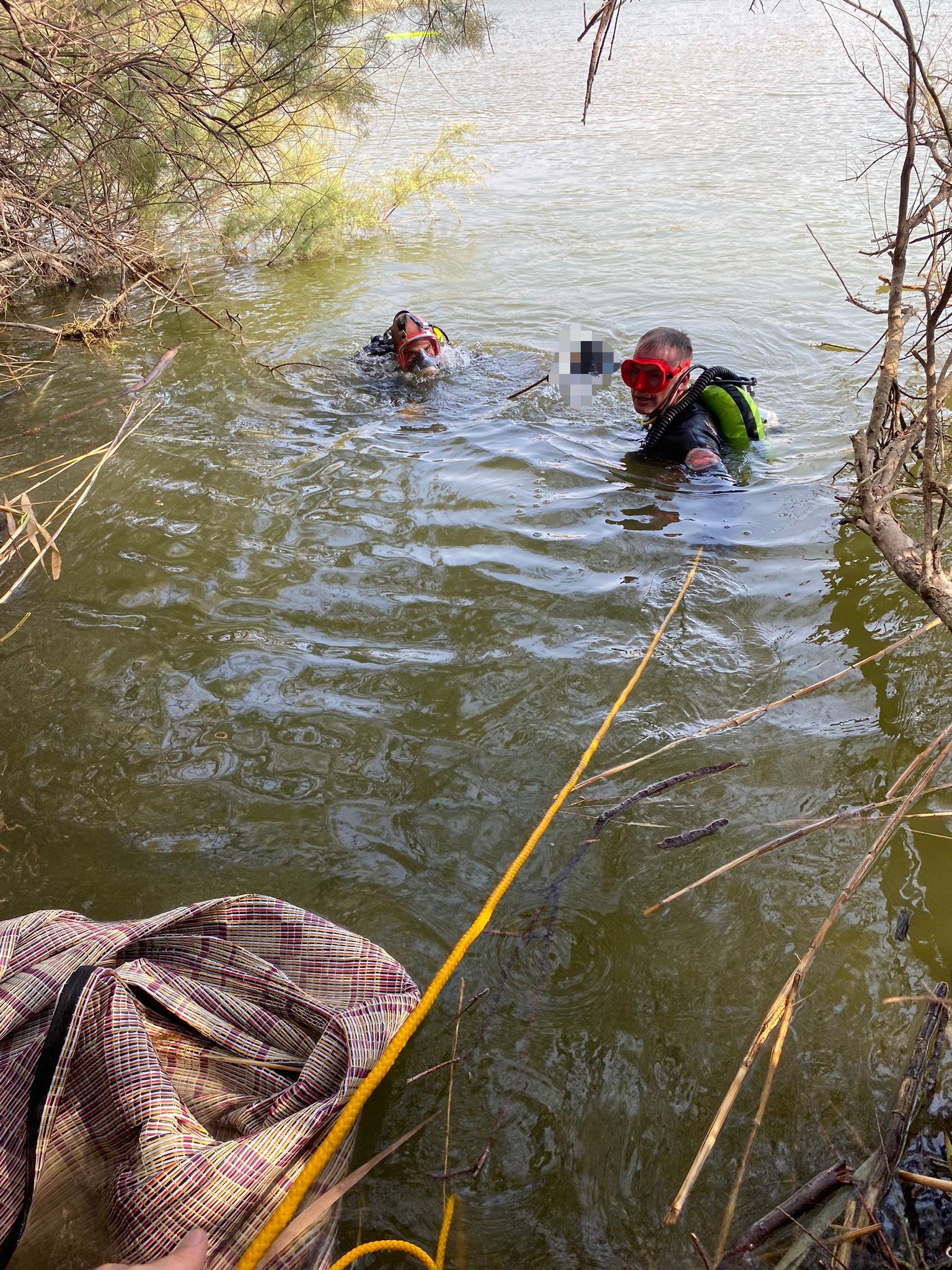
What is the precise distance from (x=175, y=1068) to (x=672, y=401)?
139 inches

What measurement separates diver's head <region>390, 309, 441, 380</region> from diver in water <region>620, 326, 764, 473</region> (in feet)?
5.48

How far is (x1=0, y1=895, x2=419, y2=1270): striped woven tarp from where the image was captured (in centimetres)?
152

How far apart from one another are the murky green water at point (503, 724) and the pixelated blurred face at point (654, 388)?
332mm

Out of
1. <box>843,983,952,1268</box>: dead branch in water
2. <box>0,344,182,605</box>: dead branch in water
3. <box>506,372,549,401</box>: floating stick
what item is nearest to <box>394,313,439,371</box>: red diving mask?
<box>506,372,549,401</box>: floating stick

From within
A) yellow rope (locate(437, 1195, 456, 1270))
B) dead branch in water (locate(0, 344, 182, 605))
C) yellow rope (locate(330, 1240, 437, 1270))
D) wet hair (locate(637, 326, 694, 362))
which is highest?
wet hair (locate(637, 326, 694, 362))

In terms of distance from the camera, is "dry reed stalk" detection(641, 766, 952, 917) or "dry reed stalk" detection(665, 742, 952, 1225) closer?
"dry reed stalk" detection(665, 742, 952, 1225)


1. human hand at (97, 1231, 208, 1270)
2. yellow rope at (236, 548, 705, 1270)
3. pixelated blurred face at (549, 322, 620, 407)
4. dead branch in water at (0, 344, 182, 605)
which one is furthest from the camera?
pixelated blurred face at (549, 322, 620, 407)

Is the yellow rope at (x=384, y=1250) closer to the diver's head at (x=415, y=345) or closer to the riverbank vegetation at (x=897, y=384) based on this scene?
the riverbank vegetation at (x=897, y=384)

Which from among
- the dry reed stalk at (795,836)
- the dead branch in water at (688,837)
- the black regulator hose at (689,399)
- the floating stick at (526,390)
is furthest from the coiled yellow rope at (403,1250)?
the floating stick at (526,390)

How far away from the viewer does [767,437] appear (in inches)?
193

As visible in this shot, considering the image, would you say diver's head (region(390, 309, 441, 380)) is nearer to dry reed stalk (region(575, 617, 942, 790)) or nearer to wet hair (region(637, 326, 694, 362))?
wet hair (region(637, 326, 694, 362))

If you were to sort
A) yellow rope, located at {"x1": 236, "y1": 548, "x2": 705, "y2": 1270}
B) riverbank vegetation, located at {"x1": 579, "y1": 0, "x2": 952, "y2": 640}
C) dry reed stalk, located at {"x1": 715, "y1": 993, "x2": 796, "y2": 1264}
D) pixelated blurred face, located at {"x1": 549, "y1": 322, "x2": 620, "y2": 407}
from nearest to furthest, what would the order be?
yellow rope, located at {"x1": 236, "y1": 548, "x2": 705, "y2": 1270} → dry reed stalk, located at {"x1": 715, "y1": 993, "x2": 796, "y2": 1264} → riverbank vegetation, located at {"x1": 579, "y1": 0, "x2": 952, "y2": 640} → pixelated blurred face, located at {"x1": 549, "y1": 322, "x2": 620, "y2": 407}

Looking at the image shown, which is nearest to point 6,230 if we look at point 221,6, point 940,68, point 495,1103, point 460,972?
point 221,6

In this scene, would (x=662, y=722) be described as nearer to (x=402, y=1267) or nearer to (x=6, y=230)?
(x=402, y=1267)
